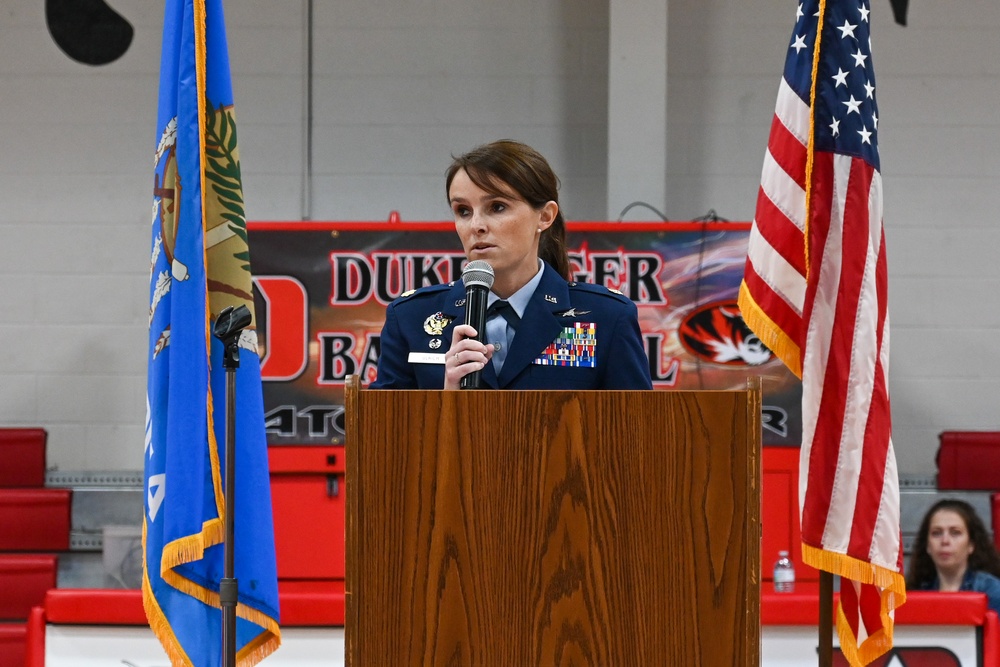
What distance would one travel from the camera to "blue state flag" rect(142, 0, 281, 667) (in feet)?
8.32

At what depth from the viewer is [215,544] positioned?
2.57m

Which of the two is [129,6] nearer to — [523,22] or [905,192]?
[523,22]

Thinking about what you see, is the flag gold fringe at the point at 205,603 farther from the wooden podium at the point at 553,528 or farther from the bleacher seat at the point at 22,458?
the bleacher seat at the point at 22,458

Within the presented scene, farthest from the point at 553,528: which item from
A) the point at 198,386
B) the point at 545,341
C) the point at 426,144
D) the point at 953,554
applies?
the point at 426,144

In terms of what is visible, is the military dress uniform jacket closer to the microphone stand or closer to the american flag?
the microphone stand

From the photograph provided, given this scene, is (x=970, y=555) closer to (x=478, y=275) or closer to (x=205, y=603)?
(x=205, y=603)

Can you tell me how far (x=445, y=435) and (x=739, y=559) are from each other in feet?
1.22

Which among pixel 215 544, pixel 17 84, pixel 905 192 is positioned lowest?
pixel 215 544

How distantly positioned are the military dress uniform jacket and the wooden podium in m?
0.49

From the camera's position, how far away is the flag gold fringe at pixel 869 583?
92.4 inches

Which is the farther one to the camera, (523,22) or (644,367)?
(523,22)

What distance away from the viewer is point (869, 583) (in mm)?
2371

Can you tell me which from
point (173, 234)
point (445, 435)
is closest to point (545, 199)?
point (445, 435)

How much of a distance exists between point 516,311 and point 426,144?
3690 millimetres
